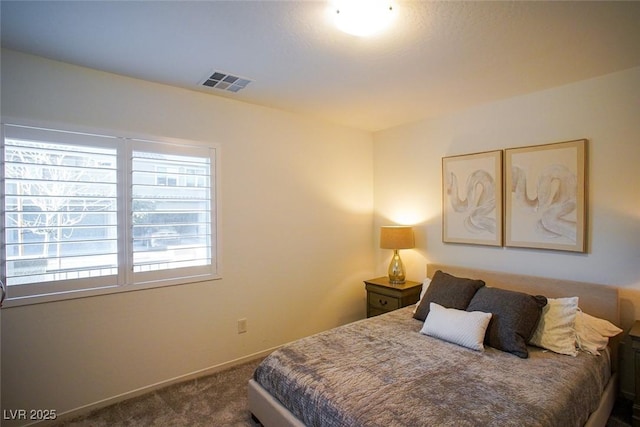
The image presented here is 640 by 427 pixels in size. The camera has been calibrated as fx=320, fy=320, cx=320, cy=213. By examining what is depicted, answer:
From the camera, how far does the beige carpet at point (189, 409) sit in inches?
85.0

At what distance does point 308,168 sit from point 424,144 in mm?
1305

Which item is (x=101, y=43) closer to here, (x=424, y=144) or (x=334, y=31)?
(x=334, y=31)

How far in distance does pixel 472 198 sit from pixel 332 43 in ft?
6.64

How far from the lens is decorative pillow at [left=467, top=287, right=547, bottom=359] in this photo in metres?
2.08

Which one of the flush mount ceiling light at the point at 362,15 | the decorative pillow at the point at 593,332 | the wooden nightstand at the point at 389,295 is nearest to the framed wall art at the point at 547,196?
the decorative pillow at the point at 593,332

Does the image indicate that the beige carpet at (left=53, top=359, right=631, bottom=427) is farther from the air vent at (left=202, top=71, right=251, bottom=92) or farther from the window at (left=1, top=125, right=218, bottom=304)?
the air vent at (left=202, top=71, right=251, bottom=92)

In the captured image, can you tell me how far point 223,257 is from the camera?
9.52ft

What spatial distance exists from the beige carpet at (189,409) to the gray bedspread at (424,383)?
37cm

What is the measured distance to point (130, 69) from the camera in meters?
2.31

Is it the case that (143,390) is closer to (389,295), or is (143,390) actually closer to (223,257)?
(223,257)

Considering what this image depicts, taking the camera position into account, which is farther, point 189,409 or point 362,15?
point 189,409

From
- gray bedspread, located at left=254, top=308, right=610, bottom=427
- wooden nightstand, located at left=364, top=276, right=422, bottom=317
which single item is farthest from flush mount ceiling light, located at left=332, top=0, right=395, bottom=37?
wooden nightstand, located at left=364, top=276, right=422, bottom=317

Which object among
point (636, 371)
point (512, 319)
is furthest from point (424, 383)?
point (636, 371)

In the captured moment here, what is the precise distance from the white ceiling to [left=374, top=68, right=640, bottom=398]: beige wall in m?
0.19
